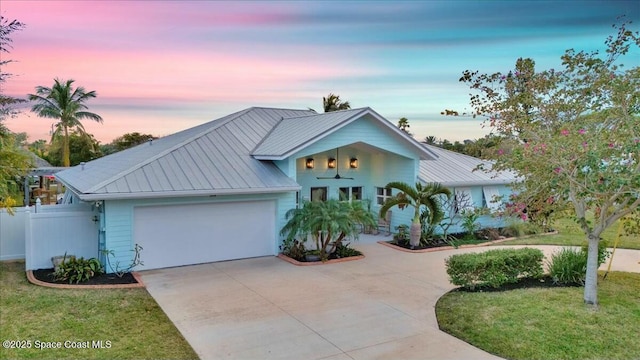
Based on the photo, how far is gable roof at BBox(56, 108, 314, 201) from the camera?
10.9m

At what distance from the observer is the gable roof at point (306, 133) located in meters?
13.7

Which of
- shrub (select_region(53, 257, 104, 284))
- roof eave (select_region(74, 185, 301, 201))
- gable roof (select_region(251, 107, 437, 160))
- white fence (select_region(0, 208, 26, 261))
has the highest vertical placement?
gable roof (select_region(251, 107, 437, 160))

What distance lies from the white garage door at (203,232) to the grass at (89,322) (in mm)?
2226

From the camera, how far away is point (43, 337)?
6.56m

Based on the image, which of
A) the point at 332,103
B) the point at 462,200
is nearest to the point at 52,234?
the point at 462,200

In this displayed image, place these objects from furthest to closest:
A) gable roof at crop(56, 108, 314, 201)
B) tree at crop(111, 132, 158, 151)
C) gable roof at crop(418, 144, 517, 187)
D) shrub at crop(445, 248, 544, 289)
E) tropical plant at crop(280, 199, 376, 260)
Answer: tree at crop(111, 132, 158, 151) < gable roof at crop(418, 144, 517, 187) < tropical plant at crop(280, 199, 376, 260) < gable roof at crop(56, 108, 314, 201) < shrub at crop(445, 248, 544, 289)

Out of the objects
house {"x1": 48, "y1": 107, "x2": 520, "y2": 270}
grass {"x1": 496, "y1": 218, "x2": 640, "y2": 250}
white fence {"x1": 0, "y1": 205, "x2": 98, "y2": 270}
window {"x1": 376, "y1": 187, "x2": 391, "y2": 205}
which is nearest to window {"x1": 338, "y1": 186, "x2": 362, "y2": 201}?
house {"x1": 48, "y1": 107, "x2": 520, "y2": 270}

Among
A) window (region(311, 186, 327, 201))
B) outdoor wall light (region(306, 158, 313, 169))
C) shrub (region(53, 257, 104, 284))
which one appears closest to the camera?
shrub (region(53, 257, 104, 284))

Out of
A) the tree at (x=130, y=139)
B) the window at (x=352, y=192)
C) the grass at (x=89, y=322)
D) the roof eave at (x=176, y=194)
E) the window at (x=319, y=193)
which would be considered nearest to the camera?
the grass at (x=89, y=322)

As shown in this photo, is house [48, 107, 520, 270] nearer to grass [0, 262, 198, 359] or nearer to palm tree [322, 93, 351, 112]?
grass [0, 262, 198, 359]

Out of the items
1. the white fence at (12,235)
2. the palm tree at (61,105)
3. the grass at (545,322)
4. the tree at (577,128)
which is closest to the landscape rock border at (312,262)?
the grass at (545,322)

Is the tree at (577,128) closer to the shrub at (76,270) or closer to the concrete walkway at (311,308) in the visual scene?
the concrete walkway at (311,308)

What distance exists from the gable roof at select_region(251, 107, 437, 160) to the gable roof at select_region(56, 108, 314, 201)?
0.51 meters

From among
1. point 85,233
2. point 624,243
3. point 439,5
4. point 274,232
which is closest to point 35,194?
point 85,233
